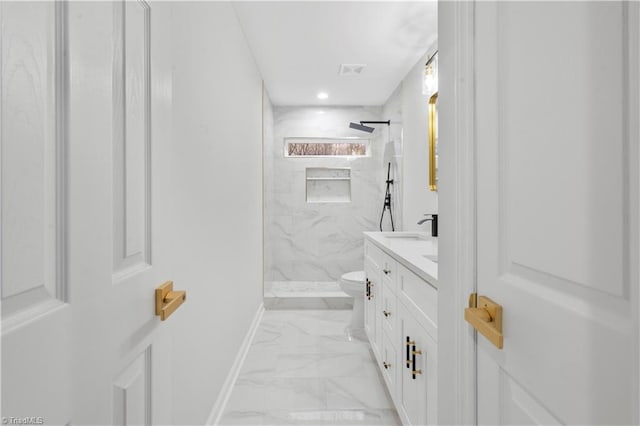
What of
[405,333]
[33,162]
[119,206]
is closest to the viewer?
[33,162]

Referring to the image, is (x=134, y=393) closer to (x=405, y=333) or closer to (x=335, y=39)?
(x=405, y=333)

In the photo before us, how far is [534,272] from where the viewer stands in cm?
62

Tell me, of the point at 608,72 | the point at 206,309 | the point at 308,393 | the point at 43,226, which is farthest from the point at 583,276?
the point at 308,393

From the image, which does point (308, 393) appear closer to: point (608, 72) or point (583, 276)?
point (583, 276)

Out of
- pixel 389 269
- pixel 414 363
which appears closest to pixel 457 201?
pixel 414 363

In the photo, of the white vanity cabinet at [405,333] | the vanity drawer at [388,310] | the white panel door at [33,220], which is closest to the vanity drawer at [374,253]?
the white vanity cabinet at [405,333]

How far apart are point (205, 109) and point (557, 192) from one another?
1512 mm

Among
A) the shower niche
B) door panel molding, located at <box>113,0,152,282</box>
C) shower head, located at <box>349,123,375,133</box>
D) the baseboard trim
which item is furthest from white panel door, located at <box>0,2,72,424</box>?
the shower niche

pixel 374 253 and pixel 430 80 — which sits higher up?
pixel 430 80

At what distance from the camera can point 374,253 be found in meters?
2.41

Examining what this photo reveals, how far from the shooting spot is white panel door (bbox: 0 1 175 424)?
411 mm

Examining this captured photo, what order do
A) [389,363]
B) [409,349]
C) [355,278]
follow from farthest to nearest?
[355,278], [389,363], [409,349]

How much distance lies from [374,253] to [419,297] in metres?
1.02

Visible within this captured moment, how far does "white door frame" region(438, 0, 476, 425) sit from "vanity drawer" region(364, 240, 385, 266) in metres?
1.21
